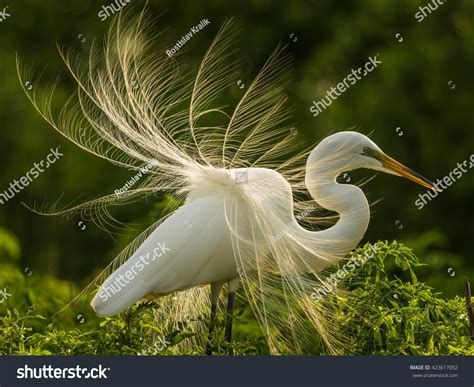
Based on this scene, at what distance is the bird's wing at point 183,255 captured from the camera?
442cm

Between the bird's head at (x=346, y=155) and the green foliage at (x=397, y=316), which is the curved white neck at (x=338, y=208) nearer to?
the bird's head at (x=346, y=155)

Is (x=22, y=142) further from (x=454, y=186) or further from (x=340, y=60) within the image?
(x=454, y=186)

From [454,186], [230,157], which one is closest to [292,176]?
[230,157]

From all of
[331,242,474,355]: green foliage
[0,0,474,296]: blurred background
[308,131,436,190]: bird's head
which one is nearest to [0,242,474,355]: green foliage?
[331,242,474,355]: green foliage

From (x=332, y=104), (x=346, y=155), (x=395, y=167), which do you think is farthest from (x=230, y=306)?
(x=332, y=104)

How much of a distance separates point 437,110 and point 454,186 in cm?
115

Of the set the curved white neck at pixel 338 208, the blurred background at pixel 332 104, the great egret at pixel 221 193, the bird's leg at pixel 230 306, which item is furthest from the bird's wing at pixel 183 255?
the blurred background at pixel 332 104

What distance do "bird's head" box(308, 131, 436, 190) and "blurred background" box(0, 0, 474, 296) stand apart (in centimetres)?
306

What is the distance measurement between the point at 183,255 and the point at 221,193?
315 mm

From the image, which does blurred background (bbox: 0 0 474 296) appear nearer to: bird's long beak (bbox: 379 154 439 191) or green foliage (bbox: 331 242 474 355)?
bird's long beak (bbox: 379 154 439 191)

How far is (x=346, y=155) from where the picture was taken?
4715 millimetres

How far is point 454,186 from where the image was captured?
8.87 meters

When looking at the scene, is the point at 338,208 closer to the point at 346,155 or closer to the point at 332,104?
the point at 346,155

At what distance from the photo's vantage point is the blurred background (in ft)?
28.5
